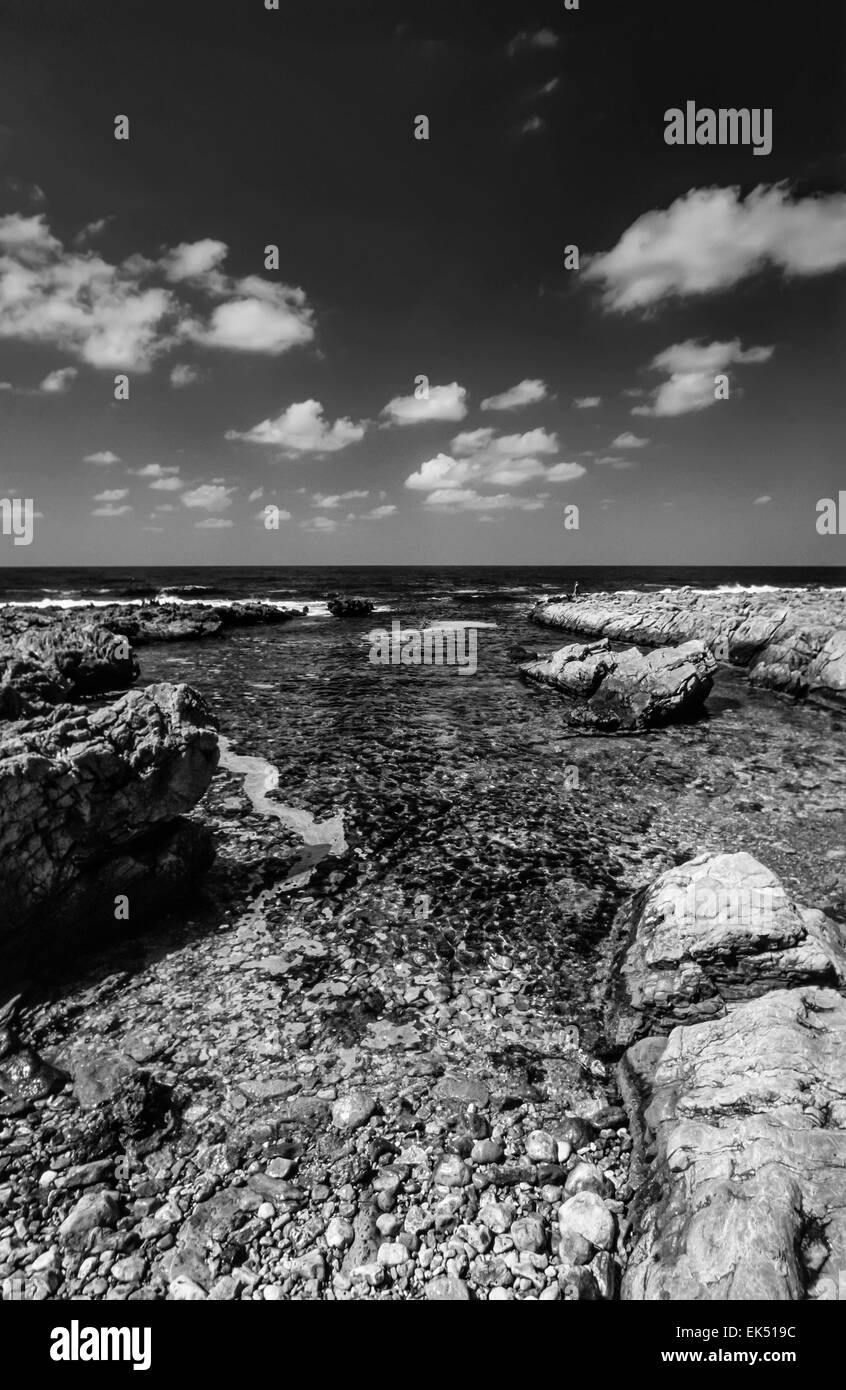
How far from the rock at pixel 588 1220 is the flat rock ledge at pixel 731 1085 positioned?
0.45 feet

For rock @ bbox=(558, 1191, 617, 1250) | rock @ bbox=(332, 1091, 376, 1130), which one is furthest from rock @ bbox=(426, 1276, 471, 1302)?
rock @ bbox=(332, 1091, 376, 1130)

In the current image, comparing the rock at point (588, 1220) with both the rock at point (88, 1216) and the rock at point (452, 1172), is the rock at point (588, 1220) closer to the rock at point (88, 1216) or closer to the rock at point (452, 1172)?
the rock at point (452, 1172)

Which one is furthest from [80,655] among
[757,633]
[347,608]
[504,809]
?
[347,608]

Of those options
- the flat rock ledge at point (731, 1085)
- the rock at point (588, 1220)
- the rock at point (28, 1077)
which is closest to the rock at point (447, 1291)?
the rock at point (588, 1220)

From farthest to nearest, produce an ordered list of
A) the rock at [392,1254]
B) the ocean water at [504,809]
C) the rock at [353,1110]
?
1. the ocean water at [504,809]
2. the rock at [353,1110]
3. the rock at [392,1254]

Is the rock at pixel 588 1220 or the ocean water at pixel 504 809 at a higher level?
the ocean water at pixel 504 809

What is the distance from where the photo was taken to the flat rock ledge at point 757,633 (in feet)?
75.9

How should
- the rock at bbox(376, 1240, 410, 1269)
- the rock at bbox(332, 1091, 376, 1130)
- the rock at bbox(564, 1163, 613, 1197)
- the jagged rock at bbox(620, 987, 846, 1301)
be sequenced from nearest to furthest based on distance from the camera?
1. the jagged rock at bbox(620, 987, 846, 1301)
2. the rock at bbox(376, 1240, 410, 1269)
3. the rock at bbox(564, 1163, 613, 1197)
4. the rock at bbox(332, 1091, 376, 1130)

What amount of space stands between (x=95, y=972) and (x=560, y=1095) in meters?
5.81

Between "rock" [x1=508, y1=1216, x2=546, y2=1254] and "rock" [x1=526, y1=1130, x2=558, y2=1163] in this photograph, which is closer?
"rock" [x1=508, y1=1216, x2=546, y2=1254]

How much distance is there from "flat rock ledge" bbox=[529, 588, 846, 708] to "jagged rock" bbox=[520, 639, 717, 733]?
499cm

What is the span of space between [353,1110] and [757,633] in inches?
1181

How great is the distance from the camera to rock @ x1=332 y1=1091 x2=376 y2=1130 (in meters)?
5.45

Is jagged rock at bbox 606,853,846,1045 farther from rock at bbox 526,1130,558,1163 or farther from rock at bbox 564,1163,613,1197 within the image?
rock at bbox 564,1163,613,1197
